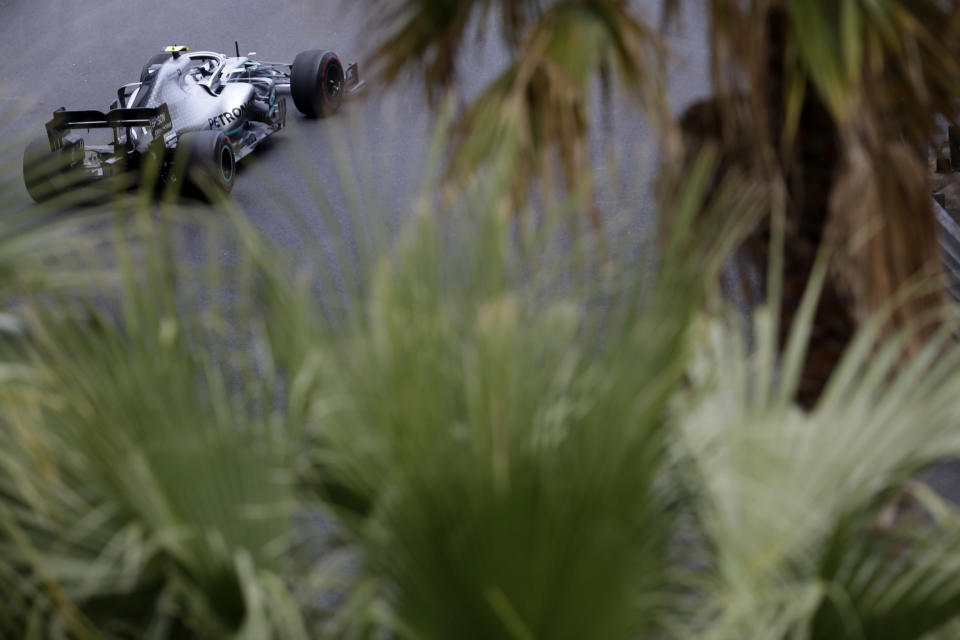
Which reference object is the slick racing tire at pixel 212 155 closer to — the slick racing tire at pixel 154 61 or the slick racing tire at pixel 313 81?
the slick racing tire at pixel 154 61

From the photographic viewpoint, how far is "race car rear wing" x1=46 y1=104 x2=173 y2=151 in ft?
27.7

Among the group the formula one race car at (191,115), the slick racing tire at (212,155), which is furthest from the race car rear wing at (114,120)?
the slick racing tire at (212,155)

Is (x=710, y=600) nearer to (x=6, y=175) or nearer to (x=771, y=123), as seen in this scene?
(x=6, y=175)

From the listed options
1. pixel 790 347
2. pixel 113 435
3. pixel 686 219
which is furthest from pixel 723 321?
pixel 113 435

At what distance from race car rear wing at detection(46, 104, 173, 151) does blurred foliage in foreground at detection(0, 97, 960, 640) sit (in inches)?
272

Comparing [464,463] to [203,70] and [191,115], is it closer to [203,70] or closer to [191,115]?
[191,115]

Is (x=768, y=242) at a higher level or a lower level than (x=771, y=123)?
lower

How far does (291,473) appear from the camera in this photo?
71.2 inches

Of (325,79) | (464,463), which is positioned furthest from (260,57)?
(464,463)

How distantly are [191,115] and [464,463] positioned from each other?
7.90 meters

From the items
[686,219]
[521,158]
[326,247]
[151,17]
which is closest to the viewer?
[686,219]

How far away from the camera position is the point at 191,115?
9.01m

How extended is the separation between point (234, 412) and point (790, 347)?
87cm

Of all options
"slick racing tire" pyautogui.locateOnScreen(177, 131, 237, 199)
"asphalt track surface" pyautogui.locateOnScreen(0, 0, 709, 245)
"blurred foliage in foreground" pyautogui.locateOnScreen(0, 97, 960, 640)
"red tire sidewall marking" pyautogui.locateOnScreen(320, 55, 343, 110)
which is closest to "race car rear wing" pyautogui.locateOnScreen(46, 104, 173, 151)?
"slick racing tire" pyautogui.locateOnScreen(177, 131, 237, 199)
